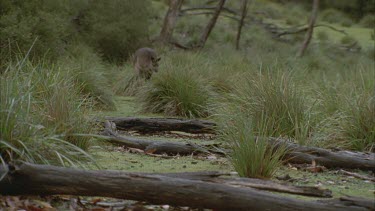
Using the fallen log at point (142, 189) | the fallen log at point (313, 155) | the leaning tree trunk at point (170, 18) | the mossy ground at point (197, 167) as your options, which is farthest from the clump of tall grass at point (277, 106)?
the leaning tree trunk at point (170, 18)

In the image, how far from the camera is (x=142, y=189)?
10.8 ft

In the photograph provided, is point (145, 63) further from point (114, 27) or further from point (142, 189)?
point (142, 189)

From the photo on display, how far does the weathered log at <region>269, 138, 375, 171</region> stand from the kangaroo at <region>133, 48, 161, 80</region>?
6.04 meters

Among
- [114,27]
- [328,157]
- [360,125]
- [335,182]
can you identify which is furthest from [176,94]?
[114,27]

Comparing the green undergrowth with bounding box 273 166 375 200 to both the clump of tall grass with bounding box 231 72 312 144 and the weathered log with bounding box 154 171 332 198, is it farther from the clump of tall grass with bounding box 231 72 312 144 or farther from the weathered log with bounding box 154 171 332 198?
the clump of tall grass with bounding box 231 72 312 144

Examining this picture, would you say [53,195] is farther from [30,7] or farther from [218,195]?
[30,7]

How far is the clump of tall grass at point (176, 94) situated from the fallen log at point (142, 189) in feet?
15.7

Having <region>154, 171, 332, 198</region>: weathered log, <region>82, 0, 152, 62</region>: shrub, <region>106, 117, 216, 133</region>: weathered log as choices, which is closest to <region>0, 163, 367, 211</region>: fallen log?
<region>154, 171, 332, 198</region>: weathered log

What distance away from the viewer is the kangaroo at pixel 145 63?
36.1 ft

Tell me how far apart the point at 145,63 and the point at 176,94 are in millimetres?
2615

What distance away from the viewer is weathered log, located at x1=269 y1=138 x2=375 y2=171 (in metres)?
4.77

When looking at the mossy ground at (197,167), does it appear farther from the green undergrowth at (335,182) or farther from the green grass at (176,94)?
the green grass at (176,94)

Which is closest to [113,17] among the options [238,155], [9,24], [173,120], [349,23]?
[9,24]

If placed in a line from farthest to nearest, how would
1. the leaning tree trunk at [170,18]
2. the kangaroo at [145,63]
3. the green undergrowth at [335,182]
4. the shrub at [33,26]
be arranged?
the leaning tree trunk at [170,18], the kangaroo at [145,63], the shrub at [33,26], the green undergrowth at [335,182]
